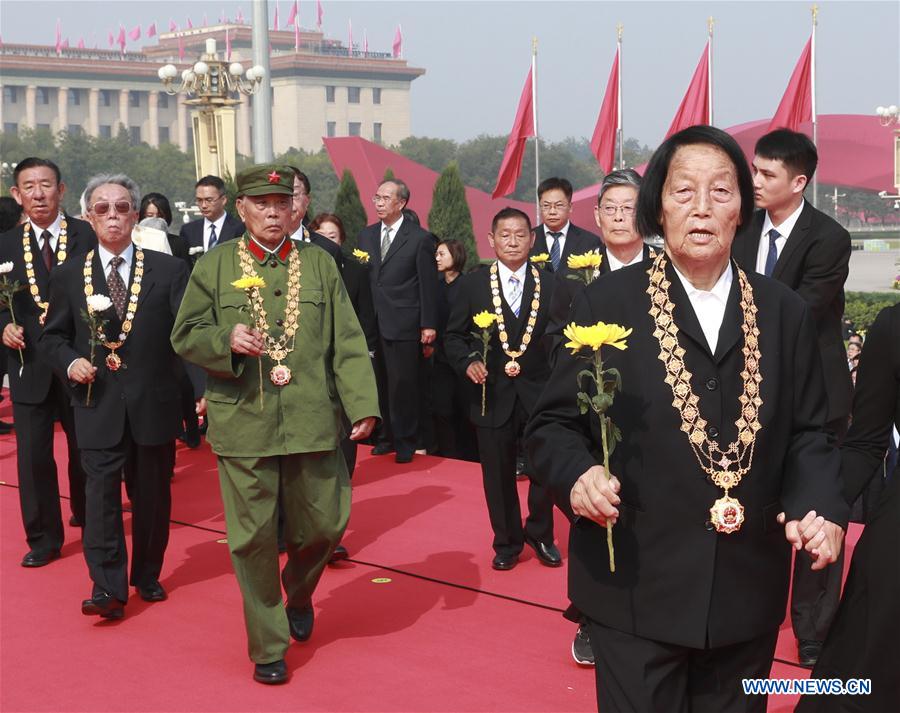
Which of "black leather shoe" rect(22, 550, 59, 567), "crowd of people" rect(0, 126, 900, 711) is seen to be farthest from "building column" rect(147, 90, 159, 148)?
"black leather shoe" rect(22, 550, 59, 567)

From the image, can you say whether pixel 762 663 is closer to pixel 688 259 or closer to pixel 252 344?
pixel 688 259

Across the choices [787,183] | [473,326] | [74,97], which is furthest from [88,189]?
[74,97]

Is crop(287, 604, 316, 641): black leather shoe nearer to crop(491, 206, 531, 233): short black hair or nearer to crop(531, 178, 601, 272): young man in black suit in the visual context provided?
crop(491, 206, 531, 233): short black hair

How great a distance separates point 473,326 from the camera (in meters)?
6.16

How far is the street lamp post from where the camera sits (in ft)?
66.7

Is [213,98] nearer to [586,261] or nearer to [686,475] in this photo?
[586,261]

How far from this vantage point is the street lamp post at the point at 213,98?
20.3m

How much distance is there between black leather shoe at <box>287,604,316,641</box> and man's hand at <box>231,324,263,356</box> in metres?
1.20

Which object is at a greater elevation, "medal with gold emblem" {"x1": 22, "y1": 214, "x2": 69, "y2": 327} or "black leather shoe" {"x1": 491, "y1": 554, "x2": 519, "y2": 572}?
"medal with gold emblem" {"x1": 22, "y1": 214, "x2": 69, "y2": 327}

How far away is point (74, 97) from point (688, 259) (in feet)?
345

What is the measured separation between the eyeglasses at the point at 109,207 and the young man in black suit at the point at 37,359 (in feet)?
2.62

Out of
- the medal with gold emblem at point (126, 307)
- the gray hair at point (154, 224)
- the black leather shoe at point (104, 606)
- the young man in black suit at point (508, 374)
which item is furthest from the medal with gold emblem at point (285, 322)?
the gray hair at point (154, 224)

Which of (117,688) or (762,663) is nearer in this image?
(762,663)

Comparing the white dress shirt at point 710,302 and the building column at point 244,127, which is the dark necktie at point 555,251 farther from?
the building column at point 244,127
